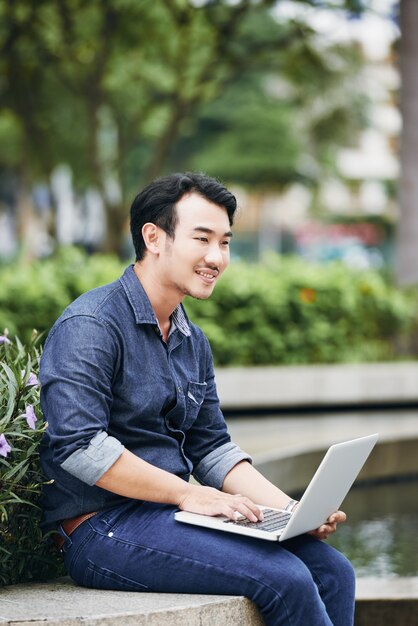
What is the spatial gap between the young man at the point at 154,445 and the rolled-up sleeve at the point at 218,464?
113mm

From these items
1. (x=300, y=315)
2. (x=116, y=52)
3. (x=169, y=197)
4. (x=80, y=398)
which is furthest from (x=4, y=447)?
(x=116, y=52)

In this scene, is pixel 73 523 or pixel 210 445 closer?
pixel 73 523

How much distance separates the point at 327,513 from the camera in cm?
321

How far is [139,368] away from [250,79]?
33.7m

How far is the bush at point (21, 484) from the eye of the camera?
3207 mm

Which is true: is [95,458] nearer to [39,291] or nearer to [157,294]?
[157,294]

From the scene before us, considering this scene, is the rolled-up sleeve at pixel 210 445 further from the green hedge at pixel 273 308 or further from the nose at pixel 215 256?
the green hedge at pixel 273 308

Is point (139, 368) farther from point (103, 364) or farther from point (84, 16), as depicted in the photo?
point (84, 16)

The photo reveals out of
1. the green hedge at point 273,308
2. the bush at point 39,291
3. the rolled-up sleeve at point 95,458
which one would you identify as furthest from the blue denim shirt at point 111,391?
the green hedge at point 273,308

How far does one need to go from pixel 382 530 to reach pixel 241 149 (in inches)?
1210

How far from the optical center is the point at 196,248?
10.8ft

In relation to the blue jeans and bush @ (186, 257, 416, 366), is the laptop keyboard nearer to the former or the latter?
the blue jeans

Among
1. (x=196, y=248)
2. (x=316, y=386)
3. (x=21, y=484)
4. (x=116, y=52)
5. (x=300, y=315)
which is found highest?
(x=116, y=52)

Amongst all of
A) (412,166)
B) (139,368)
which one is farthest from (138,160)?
(139,368)
